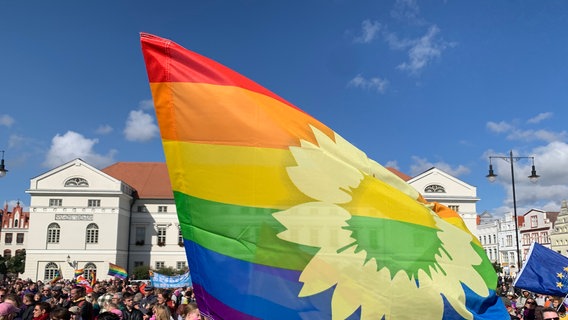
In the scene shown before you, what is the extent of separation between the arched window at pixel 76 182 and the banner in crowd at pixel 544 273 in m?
51.6

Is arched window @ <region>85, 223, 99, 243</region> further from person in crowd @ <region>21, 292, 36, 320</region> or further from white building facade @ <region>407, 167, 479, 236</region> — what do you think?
person in crowd @ <region>21, 292, 36, 320</region>

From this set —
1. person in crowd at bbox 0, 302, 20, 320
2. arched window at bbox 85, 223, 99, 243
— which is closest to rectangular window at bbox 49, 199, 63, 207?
arched window at bbox 85, 223, 99, 243

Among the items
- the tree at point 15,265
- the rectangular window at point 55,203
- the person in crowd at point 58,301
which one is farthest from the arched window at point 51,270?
the person in crowd at point 58,301

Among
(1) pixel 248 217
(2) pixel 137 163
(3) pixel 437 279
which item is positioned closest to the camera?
(1) pixel 248 217

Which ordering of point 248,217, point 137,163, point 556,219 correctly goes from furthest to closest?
1. point 556,219
2. point 137,163
3. point 248,217

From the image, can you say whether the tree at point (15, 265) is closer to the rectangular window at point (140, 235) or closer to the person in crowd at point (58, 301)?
the rectangular window at point (140, 235)

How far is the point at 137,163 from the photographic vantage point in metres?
67.5

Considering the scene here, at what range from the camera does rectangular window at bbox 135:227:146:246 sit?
59219 millimetres

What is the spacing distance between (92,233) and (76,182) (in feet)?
19.4

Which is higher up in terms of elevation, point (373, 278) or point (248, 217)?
point (248, 217)

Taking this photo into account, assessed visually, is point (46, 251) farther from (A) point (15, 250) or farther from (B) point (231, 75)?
(B) point (231, 75)

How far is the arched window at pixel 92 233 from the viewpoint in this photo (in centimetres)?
5431

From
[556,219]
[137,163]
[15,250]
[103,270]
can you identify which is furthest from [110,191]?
[556,219]

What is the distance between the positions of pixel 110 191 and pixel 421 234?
54.4m
